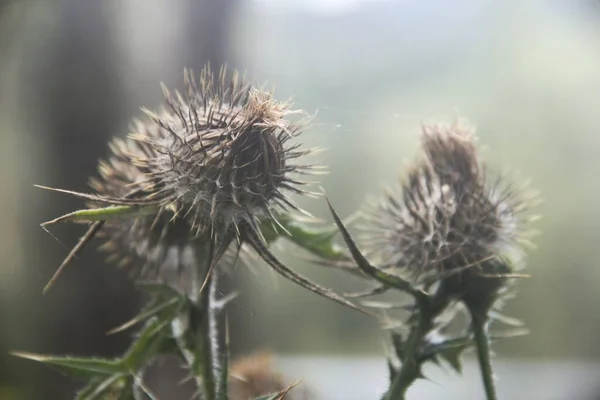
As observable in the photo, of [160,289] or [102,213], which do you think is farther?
[160,289]

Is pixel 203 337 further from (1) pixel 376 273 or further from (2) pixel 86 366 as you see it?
(1) pixel 376 273

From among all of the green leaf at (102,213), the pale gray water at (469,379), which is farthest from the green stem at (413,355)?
the pale gray water at (469,379)

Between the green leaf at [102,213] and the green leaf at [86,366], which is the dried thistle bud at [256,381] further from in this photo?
the green leaf at [102,213]

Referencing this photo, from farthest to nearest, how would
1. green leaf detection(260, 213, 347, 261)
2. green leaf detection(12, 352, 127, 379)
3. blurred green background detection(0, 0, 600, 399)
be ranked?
blurred green background detection(0, 0, 600, 399), green leaf detection(260, 213, 347, 261), green leaf detection(12, 352, 127, 379)

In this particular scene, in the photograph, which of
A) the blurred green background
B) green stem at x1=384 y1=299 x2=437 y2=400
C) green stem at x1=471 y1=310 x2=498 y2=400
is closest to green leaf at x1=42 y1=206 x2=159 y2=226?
green stem at x1=384 y1=299 x2=437 y2=400

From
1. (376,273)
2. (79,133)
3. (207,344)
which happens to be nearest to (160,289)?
(207,344)

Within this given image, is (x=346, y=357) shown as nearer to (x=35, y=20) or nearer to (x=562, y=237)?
(x=562, y=237)

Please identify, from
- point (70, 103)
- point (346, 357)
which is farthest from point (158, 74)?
point (346, 357)

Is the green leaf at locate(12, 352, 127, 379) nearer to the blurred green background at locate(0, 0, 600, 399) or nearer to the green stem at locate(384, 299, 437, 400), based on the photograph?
the green stem at locate(384, 299, 437, 400)

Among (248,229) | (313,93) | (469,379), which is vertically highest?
(313,93)
